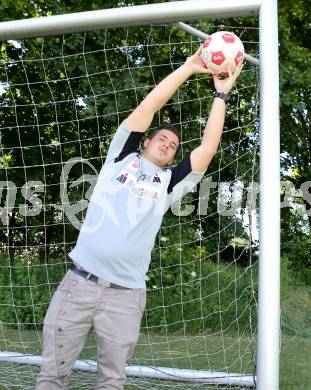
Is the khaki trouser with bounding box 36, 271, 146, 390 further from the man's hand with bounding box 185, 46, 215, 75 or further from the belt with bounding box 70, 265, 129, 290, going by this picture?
the man's hand with bounding box 185, 46, 215, 75

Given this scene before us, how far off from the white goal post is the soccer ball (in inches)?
5.7

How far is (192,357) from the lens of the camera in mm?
4375

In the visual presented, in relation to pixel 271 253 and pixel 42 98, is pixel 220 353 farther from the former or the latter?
pixel 42 98

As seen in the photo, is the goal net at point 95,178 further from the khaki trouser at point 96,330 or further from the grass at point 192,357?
the khaki trouser at point 96,330

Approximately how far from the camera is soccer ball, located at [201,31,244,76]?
2.74 metres

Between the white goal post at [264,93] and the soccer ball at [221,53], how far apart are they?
14cm

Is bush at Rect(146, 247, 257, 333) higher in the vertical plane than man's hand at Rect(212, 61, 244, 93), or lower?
lower

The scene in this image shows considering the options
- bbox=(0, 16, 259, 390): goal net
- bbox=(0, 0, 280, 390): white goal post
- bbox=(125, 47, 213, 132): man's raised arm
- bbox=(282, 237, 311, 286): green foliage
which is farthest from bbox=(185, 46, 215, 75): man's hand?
bbox=(282, 237, 311, 286): green foliage

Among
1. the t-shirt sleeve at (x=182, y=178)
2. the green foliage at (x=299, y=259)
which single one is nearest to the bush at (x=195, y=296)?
the green foliage at (x=299, y=259)

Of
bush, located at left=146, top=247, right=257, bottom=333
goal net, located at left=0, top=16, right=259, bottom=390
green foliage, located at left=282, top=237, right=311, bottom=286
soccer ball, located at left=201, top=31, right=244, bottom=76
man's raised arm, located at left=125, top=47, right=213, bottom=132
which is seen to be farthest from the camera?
green foliage, located at left=282, top=237, right=311, bottom=286

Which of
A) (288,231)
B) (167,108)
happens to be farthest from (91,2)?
(288,231)

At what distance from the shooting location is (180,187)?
2.74 m

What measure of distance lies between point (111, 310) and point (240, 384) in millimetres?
1410

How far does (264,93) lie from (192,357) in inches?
89.2
